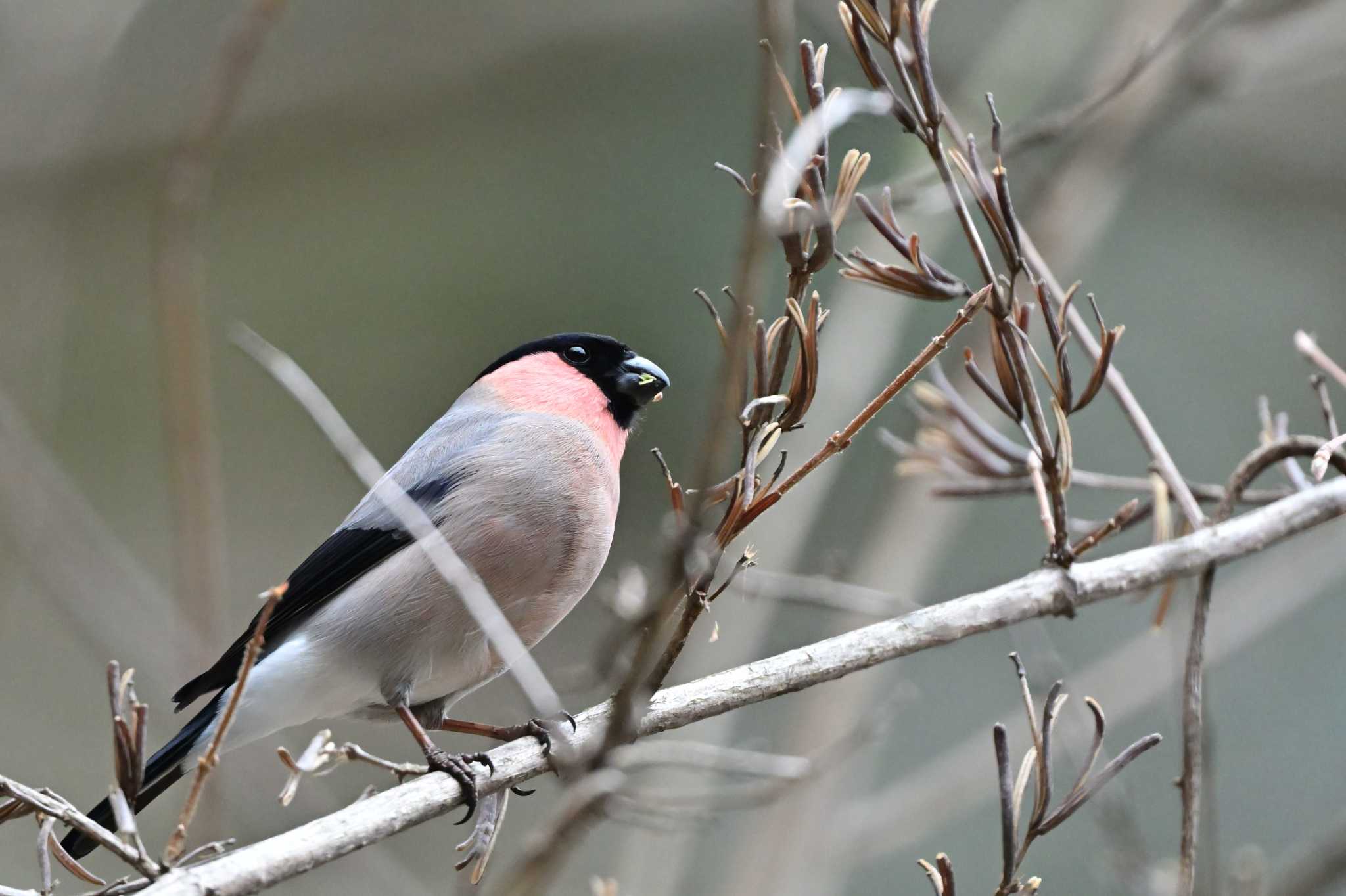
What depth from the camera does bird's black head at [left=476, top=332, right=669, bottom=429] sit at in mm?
2248

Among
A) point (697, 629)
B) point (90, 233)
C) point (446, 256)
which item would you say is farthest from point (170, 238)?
point (90, 233)

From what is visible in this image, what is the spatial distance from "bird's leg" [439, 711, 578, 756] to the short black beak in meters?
0.67

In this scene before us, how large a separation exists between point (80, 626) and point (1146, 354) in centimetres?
421

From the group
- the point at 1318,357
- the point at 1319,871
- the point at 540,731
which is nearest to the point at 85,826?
the point at 540,731

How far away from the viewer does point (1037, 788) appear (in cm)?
123

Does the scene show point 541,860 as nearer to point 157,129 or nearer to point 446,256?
point 446,256

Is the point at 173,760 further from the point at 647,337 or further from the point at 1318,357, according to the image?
the point at 647,337

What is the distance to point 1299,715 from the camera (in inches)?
170

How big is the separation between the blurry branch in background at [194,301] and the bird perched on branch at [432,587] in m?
0.20

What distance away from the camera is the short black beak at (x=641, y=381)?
88.2 inches

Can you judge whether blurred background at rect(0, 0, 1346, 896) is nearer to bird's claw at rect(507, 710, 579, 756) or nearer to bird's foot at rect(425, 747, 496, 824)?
bird's claw at rect(507, 710, 579, 756)

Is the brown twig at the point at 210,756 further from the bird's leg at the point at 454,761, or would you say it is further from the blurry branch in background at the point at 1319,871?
the blurry branch in background at the point at 1319,871

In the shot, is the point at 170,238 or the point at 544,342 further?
the point at 544,342

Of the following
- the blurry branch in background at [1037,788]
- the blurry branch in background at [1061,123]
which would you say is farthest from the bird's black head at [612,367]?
the blurry branch in background at [1037,788]
